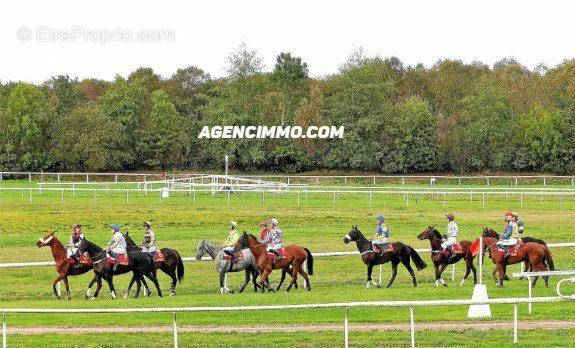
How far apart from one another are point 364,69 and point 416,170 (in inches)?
302

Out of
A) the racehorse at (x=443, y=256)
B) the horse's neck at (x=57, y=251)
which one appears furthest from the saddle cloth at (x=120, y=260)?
the racehorse at (x=443, y=256)

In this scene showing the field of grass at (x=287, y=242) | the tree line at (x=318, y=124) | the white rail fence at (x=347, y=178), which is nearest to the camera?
the field of grass at (x=287, y=242)

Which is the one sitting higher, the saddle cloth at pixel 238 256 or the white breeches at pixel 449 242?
the white breeches at pixel 449 242

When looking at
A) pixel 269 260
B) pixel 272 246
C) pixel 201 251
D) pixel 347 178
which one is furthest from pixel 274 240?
pixel 347 178

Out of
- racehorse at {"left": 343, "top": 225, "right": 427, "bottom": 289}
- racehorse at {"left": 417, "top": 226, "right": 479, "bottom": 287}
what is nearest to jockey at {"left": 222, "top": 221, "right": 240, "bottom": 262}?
racehorse at {"left": 343, "top": 225, "right": 427, "bottom": 289}

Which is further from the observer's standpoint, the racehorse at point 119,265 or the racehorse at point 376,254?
the racehorse at point 376,254

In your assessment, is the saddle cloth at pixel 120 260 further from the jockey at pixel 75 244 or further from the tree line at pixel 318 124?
the tree line at pixel 318 124

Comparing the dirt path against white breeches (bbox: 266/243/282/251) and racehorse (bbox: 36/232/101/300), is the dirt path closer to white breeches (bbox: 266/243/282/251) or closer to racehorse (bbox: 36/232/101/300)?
racehorse (bbox: 36/232/101/300)

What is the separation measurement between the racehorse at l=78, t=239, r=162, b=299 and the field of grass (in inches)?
24.6

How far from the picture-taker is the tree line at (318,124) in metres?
70.4

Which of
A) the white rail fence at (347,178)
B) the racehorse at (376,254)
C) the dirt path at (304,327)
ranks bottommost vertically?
the dirt path at (304,327)

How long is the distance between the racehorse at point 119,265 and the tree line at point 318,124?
158 ft

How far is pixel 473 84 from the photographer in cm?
8056

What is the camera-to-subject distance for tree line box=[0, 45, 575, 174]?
7044 centimetres
